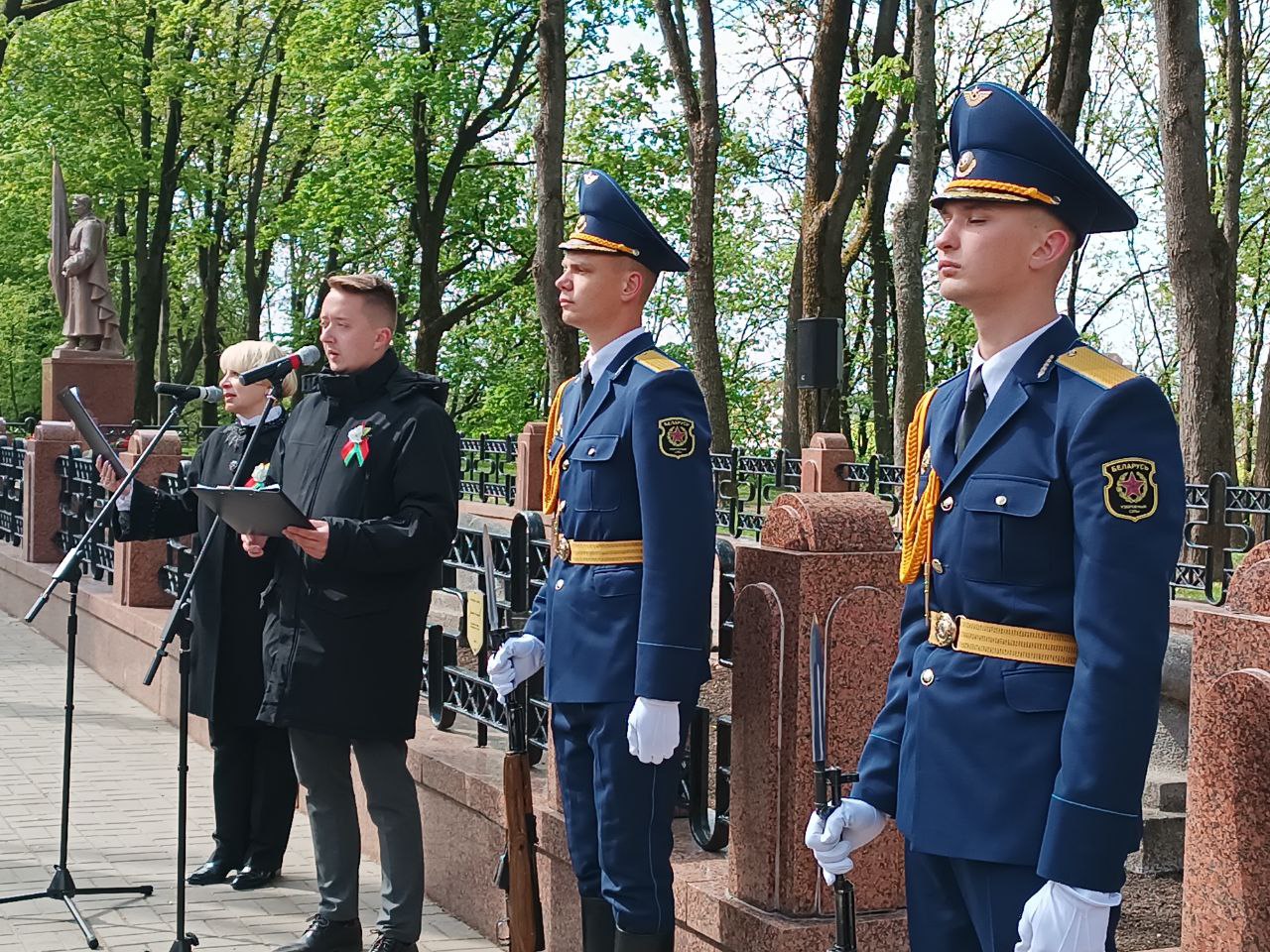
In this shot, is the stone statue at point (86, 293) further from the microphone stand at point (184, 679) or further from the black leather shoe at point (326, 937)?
the black leather shoe at point (326, 937)

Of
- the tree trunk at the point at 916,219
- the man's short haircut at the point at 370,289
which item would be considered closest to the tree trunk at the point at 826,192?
the tree trunk at the point at 916,219

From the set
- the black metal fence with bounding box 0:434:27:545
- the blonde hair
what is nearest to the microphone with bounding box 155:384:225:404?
the blonde hair

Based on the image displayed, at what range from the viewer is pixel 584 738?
441 cm

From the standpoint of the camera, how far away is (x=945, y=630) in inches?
118

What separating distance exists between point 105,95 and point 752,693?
36549mm

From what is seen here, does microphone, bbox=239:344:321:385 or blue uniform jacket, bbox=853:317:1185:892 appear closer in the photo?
blue uniform jacket, bbox=853:317:1185:892

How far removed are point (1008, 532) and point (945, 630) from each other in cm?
24

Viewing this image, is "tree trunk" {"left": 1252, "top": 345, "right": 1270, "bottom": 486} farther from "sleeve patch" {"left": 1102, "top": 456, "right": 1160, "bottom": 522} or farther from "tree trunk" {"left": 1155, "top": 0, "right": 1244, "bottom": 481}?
"sleeve patch" {"left": 1102, "top": 456, "right": 1160, "bottom": 522}

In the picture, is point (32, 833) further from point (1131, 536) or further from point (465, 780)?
point (1131, 536)

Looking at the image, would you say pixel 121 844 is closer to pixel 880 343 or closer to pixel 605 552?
pixel 605 552

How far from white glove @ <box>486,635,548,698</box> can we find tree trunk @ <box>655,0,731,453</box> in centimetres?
1665

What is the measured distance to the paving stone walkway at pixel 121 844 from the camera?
596cm

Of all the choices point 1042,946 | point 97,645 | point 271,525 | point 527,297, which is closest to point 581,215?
point 271,525

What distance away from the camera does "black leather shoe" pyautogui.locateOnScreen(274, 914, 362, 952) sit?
5484mm
